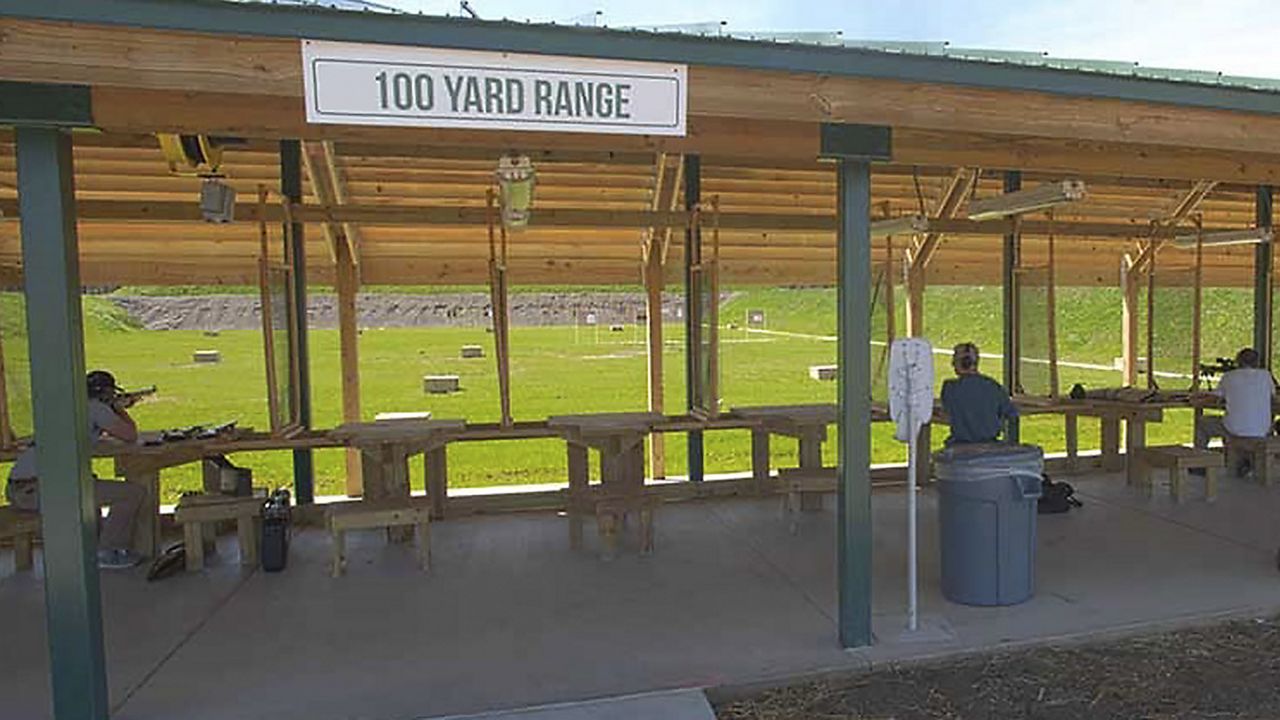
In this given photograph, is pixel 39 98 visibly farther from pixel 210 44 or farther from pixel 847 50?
pixel 847 50

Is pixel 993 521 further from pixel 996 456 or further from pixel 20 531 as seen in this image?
pixel 20 531

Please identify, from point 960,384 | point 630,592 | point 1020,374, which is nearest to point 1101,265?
point 1020,374

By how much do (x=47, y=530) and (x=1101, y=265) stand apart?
9979 millimetres

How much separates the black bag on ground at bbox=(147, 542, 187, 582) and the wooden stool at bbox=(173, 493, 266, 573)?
3 centimetres

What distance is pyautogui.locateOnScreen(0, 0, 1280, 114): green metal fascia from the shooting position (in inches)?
108

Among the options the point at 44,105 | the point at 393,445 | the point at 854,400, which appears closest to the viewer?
the point at 44,105

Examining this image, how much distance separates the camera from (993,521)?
4.36 m

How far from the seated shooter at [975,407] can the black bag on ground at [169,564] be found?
4.80m

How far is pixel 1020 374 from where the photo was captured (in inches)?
320

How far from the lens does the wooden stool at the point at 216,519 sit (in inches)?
210

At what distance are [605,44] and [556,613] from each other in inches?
109

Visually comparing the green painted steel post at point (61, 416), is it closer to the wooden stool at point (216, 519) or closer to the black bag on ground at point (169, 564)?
the black bag on ground at point (169, 564)

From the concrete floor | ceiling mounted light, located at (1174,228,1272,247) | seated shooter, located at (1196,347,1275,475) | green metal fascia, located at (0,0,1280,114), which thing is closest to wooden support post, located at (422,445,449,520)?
the concrete floor

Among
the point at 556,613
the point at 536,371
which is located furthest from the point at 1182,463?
the point at 536,371
